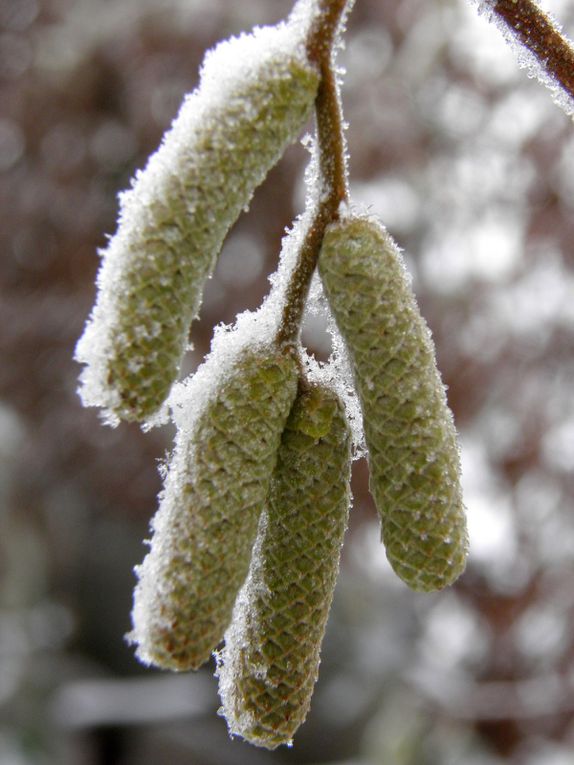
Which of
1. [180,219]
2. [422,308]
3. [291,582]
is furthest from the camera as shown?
[422,308]

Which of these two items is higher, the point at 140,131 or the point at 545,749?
the point at 140,131

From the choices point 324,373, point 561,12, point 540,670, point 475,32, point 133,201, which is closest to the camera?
point 133,201

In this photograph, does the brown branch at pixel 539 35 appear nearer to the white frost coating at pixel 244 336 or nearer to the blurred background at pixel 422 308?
the white frost coating at pixel 244 336

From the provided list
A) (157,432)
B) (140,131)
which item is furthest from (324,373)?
(140,131)

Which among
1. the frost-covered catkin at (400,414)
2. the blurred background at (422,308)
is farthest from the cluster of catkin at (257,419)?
the blurred background at (422,308)

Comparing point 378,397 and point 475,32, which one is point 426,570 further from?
point 475,32

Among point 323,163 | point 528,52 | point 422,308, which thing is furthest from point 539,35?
point 422,308

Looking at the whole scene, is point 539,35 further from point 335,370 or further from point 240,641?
point 240,641
